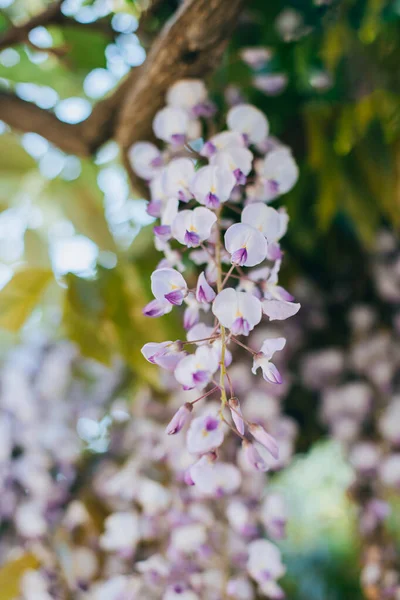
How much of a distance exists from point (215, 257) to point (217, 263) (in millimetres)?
16

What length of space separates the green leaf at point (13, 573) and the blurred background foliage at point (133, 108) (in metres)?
0.24

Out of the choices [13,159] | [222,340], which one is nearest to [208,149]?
[222,340]

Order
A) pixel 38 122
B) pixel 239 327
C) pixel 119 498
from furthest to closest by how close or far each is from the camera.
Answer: pixel 119 498, pixel 38 122, pixel 239 327

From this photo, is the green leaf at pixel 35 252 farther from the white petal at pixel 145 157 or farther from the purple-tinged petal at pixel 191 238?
the purple-tinged petal at pixel 191 238

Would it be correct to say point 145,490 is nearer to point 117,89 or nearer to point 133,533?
point 133,533

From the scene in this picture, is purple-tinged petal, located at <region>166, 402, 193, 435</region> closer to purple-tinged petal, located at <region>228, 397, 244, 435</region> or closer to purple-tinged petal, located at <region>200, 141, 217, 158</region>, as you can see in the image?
purple-tinged petal, located at <region>228, 397, 244, 435</region>

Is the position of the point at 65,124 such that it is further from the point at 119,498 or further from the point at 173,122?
the point at 119,498

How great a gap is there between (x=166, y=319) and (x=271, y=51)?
0.87ft

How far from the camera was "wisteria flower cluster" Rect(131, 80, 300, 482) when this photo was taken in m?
0.25

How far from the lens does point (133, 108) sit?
411 mm

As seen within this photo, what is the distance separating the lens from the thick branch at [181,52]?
1.08 feet

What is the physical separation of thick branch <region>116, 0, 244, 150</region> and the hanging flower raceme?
0.02 m

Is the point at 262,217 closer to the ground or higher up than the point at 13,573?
higher up

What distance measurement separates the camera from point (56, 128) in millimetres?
477
